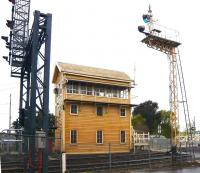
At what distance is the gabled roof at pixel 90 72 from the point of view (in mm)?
34000

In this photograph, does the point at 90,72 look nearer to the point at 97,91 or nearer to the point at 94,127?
the point at 97,91

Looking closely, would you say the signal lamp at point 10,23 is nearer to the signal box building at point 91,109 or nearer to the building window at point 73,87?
the signal box building at point 91,109

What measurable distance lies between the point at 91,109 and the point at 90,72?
12.5 feet

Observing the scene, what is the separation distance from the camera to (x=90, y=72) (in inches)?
1400

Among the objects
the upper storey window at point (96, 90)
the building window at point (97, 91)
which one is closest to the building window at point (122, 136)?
the upper storey window at point (96, 90)

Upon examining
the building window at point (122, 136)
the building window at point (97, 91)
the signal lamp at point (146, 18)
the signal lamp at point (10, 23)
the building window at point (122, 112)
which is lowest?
the building window at point (122, 136)

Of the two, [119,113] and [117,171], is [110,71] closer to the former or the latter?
[119,113]

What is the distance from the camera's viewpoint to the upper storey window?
34.1 metres

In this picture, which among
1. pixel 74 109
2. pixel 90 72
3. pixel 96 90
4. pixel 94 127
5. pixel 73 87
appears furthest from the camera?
pixel 96 90

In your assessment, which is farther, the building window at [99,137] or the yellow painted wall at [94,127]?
the building window at [99,137]

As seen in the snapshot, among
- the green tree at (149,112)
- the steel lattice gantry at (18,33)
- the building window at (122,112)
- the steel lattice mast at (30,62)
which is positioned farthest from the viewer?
the green tree at (149,112)

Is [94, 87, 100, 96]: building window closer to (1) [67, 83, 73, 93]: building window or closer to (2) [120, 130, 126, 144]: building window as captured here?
(1) [67, 83, 73, 93]: building window

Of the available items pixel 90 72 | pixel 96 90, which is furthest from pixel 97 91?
pixel 90 72

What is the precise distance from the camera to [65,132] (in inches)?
1280
